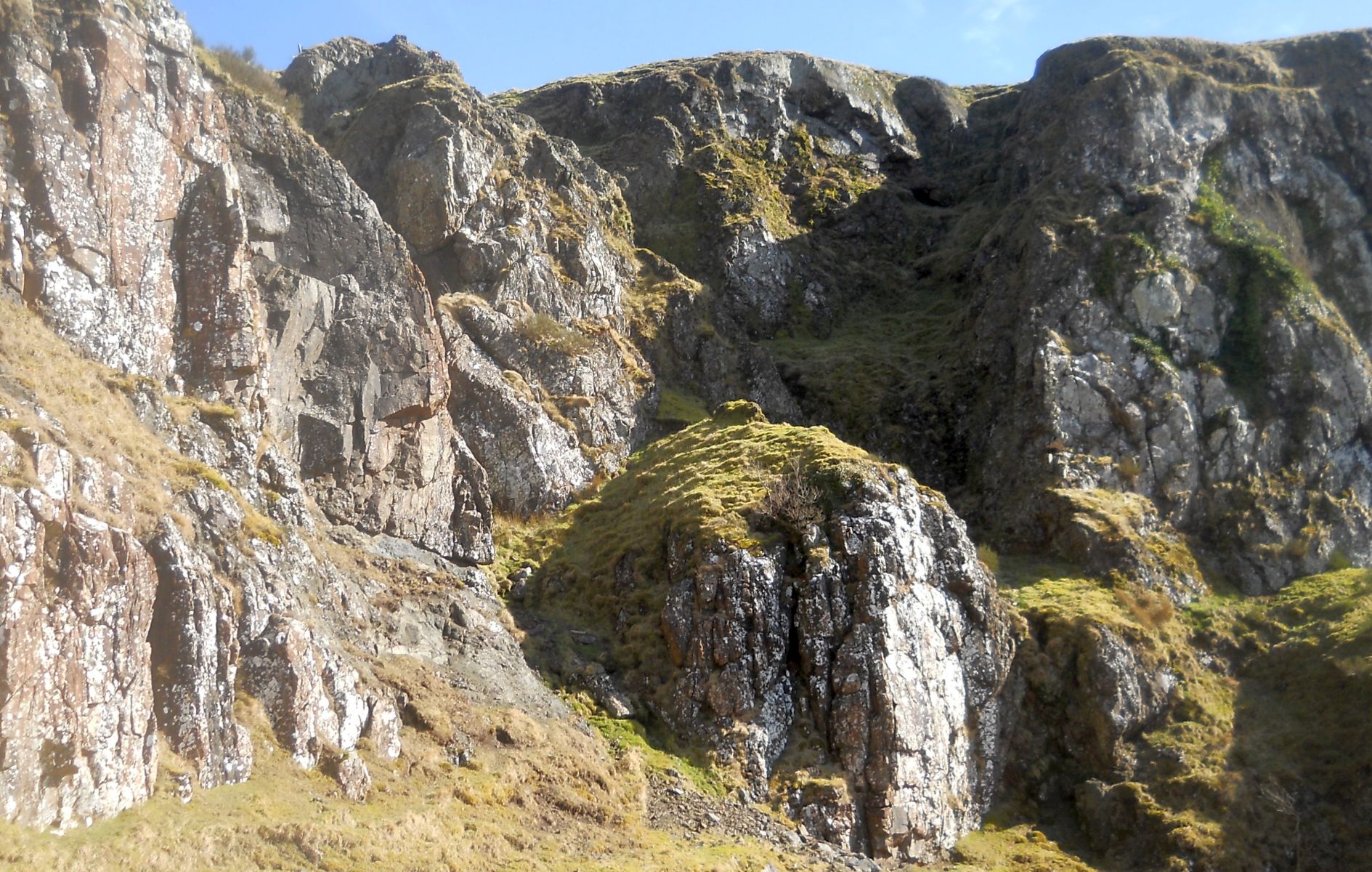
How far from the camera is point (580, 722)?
2805 cm

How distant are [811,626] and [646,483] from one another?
368 inches

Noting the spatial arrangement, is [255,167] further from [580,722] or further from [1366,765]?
[1366,765]

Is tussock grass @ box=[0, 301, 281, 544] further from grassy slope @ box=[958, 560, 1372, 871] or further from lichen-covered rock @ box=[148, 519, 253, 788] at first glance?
grassy slope @ box=[958, 560, 1372, 871]

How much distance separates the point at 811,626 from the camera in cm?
3084

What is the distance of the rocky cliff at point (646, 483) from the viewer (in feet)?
67.4

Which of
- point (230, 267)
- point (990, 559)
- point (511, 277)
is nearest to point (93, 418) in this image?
point (230, 267)

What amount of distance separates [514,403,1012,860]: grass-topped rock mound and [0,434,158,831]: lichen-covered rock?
1365cm

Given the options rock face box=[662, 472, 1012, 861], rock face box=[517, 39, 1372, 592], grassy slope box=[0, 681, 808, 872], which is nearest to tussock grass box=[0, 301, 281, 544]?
grassy slope box=[0, 681, 808, 872]

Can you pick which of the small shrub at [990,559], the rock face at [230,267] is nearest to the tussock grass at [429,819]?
the rock face at [230,267]

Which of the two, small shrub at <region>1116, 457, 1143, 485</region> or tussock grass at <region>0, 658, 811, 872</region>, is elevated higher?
small shrub at <region>1116, 457, 1143, 485</region>

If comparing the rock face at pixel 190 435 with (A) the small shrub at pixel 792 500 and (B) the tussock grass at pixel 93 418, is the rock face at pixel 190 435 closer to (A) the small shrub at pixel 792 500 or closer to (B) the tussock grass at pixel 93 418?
(B) the tussock grass at pixel 93 418

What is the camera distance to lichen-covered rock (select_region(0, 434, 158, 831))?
16297mm

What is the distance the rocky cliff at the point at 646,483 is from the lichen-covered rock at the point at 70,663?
0.07 meters

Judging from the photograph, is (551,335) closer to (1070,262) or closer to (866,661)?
(866,661)
